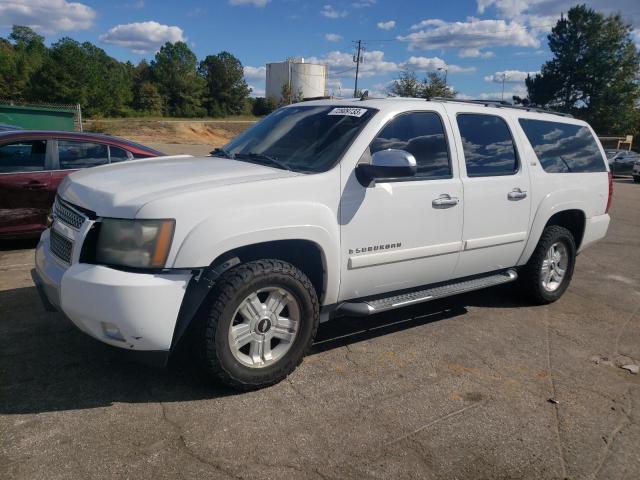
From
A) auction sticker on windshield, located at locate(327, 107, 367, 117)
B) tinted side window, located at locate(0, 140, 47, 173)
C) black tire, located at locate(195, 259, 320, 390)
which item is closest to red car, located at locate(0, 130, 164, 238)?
tinted side window, located at locate(0, 140, 47, 173)

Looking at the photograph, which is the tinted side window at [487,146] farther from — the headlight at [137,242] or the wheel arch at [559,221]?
the headlight at [137,242]

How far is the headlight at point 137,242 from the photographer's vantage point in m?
3.02

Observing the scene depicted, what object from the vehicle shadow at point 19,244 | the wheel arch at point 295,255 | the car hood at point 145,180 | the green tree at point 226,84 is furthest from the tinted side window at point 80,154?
the green tree at point 226,84

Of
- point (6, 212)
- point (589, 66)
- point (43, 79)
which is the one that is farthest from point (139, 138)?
point (589, 66)

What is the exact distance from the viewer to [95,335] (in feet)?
10.2

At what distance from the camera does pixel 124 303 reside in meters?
2.95

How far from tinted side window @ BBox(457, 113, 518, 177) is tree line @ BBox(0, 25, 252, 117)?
52.0 metres

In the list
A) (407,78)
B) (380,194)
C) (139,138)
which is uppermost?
(407,78)

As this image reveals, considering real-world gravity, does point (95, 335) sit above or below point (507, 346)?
above

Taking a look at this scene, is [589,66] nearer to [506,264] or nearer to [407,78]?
[407,78]

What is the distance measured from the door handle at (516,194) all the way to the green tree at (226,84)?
2951 inches

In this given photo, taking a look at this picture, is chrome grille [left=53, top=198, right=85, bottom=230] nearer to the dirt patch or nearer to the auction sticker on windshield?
the auction sticker on windshield

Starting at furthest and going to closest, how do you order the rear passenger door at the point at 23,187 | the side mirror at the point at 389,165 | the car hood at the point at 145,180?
the rear passenger door at the point at 23,187 → the side mirror at the point at 389,165 → the car hood at the point at 145,180

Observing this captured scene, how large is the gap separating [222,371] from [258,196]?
108 cm
